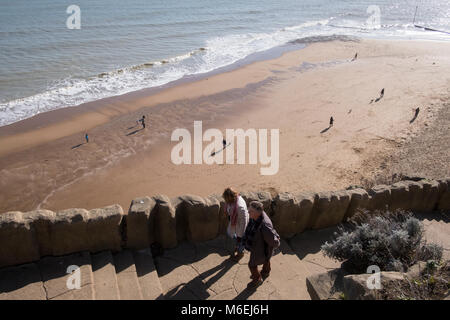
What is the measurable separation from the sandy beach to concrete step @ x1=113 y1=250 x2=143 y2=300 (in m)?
5.94

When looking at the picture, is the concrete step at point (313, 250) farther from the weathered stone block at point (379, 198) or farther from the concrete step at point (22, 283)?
the concrete step at point (22, 283)

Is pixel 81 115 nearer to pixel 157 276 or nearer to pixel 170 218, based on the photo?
pixel 170 218

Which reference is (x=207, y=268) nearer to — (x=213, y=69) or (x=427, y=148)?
(x=427, y=148)

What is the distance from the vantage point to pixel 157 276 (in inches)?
203

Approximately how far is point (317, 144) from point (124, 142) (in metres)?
8.40

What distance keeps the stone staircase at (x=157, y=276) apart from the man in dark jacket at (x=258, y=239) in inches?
11.6
